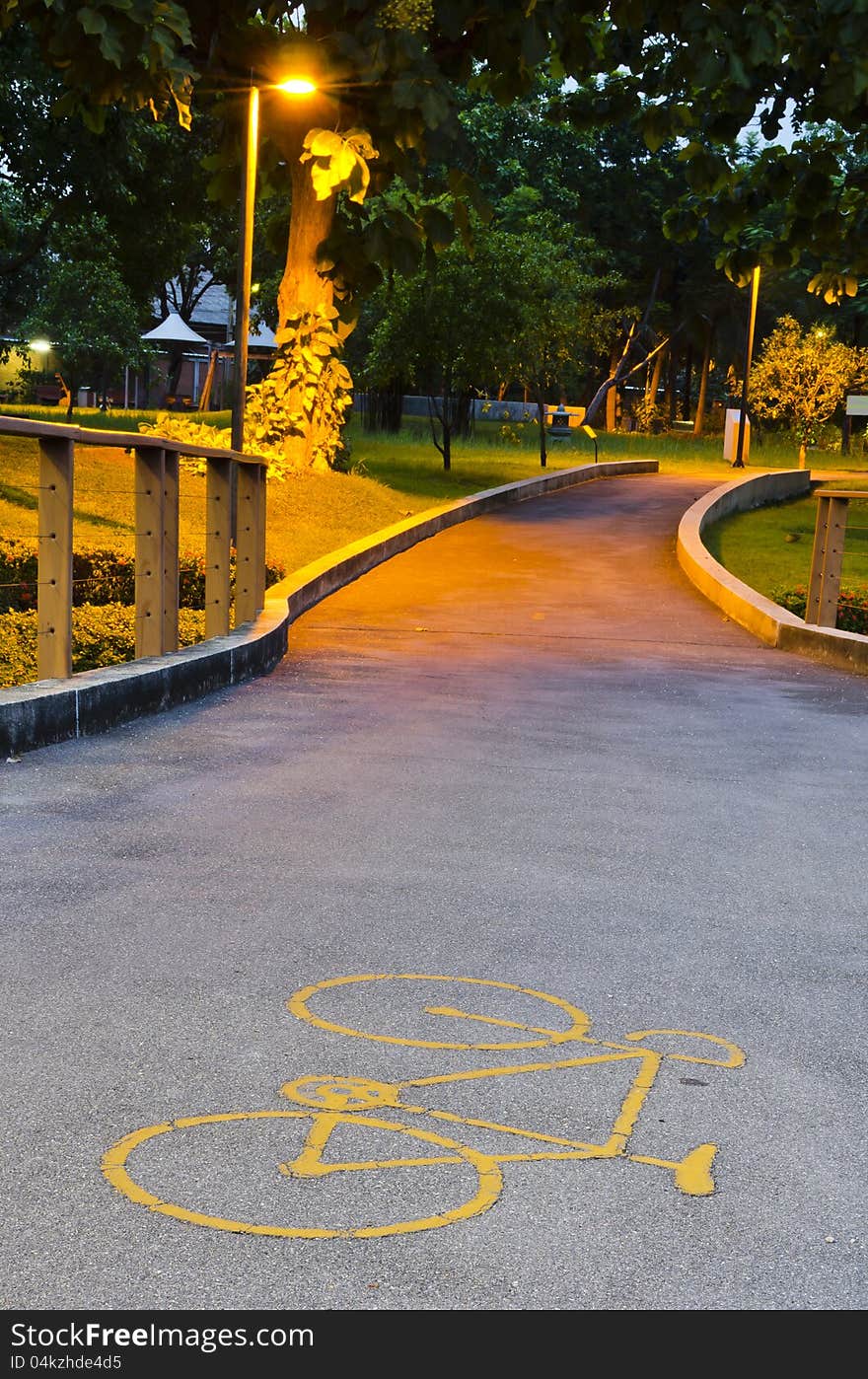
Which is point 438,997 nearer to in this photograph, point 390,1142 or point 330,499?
point 390,1142

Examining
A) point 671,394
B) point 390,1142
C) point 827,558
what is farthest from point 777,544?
point 671,394

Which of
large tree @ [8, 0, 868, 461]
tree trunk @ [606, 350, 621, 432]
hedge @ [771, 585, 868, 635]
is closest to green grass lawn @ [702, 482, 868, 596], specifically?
hedge @ [771, 585, 868, 635]

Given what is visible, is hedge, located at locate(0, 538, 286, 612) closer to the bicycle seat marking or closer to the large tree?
the large tree

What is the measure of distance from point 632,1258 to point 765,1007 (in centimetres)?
181

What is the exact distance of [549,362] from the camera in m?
43.2

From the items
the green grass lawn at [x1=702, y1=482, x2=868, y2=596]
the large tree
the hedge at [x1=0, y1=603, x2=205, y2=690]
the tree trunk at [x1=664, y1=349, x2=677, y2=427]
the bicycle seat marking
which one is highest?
the large tree

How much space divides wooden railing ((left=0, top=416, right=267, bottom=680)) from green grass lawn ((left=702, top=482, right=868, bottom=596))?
8182 millimetres

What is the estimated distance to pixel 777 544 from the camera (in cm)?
2914

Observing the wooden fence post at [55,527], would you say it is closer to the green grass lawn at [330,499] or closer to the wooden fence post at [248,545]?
the green grass lawn at [330,499]

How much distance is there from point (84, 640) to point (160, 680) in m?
2.22

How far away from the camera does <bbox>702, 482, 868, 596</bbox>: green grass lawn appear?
2391 cm

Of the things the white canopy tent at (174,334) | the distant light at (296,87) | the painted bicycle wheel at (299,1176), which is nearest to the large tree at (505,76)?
the distant light at (296,87)
